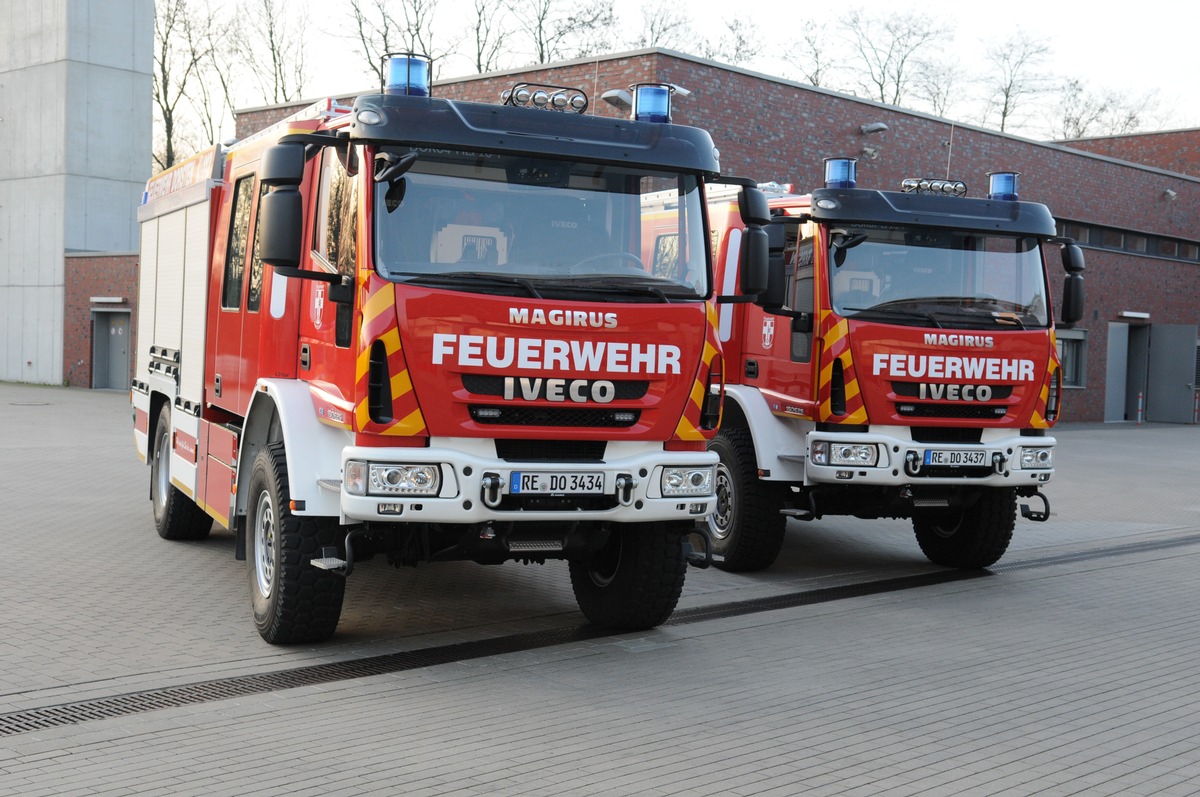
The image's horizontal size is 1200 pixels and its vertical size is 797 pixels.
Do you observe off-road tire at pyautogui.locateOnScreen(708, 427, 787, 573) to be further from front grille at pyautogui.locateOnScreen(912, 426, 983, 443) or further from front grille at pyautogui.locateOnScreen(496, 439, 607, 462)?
front grille at pyautogui.locateOnScreen(496, 439, 607, 462)

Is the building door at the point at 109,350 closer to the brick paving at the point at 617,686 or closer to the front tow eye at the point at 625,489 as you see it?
the brick paving at the point at 617,686

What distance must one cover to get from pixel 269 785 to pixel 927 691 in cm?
339

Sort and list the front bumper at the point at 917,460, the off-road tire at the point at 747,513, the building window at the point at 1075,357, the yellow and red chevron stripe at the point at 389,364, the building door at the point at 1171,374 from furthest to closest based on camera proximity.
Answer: the building door at the point at 1171,374 < the building window at the point at 1075,357 < the off-road tire at the point at 747,513 < the front bumper at the point at 917,460 < the yellow and red chevron stripe at the point at 389,364

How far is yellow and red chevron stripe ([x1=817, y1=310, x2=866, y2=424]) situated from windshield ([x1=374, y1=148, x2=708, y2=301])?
2.55m

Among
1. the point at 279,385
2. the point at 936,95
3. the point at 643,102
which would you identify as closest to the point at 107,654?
the point at 279,385

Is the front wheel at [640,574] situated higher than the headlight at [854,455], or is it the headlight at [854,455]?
the headlight at [854,455]

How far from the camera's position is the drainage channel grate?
5.71 meters

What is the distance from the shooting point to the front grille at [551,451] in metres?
6.55

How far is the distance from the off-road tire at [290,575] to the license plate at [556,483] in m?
1.09

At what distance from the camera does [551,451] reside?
665cm

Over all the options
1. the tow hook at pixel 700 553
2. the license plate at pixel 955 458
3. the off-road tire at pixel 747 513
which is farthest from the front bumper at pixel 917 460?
the tow hook at pixel 700 553

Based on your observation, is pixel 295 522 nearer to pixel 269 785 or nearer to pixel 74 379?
pixel 269 785

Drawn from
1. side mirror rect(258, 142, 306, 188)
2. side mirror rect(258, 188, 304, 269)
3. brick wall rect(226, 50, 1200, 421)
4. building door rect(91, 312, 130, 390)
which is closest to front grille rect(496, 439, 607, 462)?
side mirror rect(258, 188, 304, 269)

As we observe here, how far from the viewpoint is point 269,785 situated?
15.9ft
